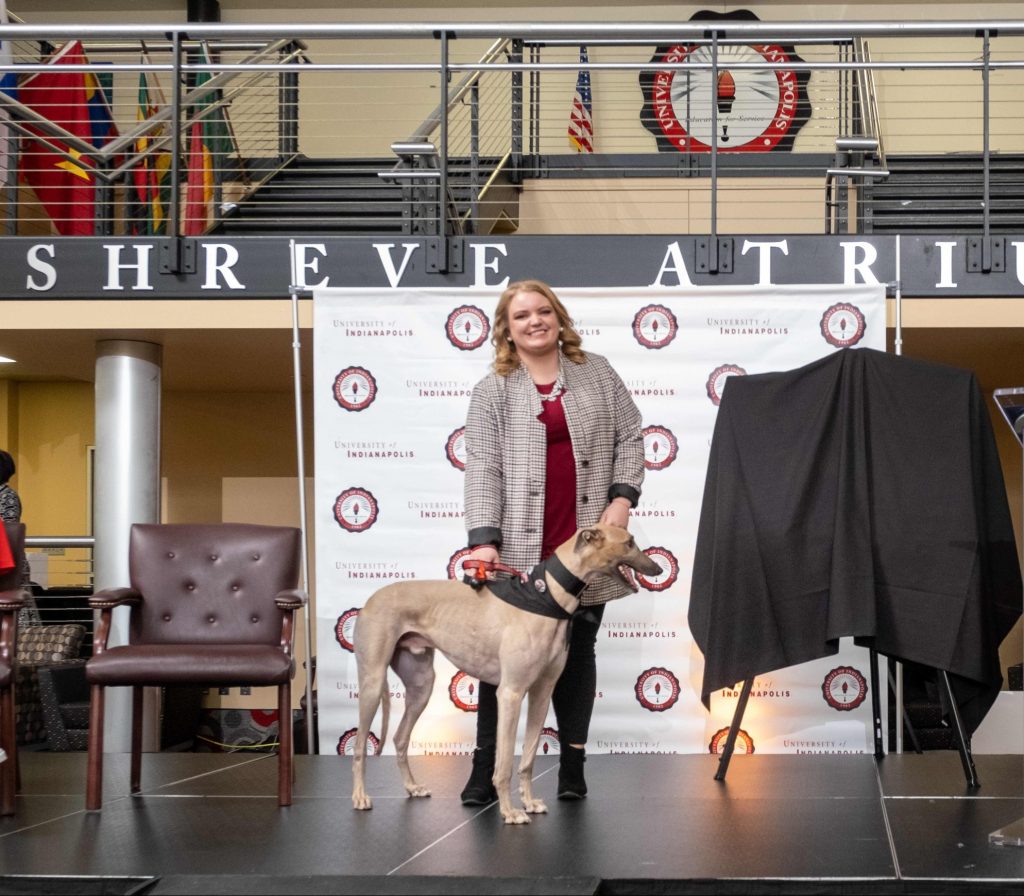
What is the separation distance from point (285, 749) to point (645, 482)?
1825 mm

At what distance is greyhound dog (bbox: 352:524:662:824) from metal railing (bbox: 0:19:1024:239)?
2719 mm

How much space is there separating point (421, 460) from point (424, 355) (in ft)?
1.39

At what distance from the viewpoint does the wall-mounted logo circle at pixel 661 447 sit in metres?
5.07

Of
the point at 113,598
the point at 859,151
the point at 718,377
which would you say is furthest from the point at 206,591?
Answer: the point at 859,151

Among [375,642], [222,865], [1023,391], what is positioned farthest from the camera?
[375,642]

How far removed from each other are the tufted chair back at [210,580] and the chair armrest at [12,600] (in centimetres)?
42

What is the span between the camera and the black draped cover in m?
4.06

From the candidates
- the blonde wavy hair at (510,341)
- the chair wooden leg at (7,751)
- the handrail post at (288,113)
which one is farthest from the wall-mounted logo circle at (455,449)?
the handrail post at (288,113)

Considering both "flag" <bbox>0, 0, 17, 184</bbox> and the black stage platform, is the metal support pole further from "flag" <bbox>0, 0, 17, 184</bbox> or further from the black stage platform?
"flag" <bbox>0, 0, 17, 184</bbox>

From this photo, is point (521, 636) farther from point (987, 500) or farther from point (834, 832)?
point (987, 500)

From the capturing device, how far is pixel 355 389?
5.17 meters

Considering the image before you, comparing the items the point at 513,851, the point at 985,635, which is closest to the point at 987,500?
the point at 985,635

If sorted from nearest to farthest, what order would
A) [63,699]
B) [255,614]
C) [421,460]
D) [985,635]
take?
[985,635] < [255,614] < [421,460] < [63,699]

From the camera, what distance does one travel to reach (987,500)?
4.16 metres
